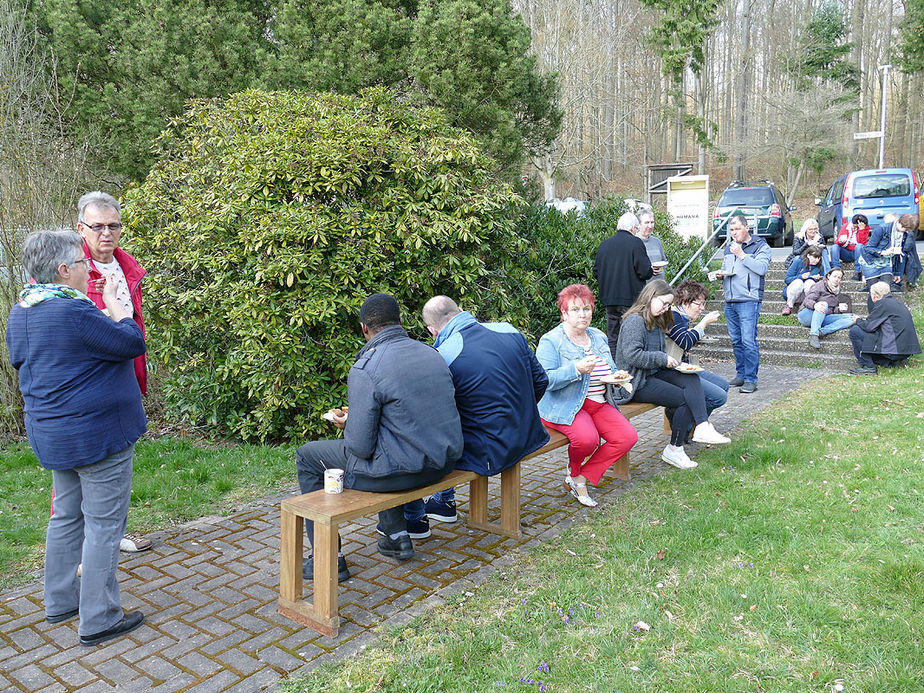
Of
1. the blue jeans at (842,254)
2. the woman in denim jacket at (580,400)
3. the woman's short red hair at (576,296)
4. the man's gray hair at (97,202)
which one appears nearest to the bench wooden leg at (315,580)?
the man's gray hair at (97,202)

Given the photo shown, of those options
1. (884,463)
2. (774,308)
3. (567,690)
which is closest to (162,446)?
(567,690)

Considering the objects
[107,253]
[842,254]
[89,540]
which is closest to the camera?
[89,540]

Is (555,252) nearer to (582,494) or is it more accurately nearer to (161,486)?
(582,494)

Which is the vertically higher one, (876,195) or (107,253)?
(876,195)

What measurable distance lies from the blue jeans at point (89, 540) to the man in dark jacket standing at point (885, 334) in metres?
8.24

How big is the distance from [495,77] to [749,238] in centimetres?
459

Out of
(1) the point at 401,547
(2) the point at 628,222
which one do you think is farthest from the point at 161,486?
(2) the point at 628,222

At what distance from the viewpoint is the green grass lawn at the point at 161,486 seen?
4570 millimetres

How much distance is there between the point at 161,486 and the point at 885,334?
7954mm

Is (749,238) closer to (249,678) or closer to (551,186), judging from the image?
(249,678)

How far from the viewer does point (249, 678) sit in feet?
9.85

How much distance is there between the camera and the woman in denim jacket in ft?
16.0

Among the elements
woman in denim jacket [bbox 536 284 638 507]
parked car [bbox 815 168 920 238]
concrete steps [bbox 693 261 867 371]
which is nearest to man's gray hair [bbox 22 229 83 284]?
woman in denim jacket [bbox 536 284 638 507]

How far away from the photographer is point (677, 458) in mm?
5598
